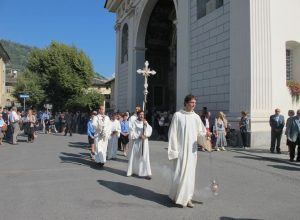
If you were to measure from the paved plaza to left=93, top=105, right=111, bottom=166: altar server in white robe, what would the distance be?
0.38 meters

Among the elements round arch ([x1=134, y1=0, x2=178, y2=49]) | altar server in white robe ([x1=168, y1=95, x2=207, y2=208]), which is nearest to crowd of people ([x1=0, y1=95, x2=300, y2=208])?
altar server in white robe ([x1=168, y1=95, x2=207, y2=208])

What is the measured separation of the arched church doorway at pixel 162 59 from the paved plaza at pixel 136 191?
18726mm

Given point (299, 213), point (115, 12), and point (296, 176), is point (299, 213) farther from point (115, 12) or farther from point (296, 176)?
point (115, 12)

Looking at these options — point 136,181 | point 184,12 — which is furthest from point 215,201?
point 184,12

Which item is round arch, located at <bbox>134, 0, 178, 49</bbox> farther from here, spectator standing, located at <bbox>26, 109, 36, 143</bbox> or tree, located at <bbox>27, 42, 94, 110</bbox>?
tree, located at <bbox>27, 42, 94, 110</bbox>

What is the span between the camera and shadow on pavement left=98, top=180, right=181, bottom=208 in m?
6.76

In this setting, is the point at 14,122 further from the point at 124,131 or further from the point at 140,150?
the point at 140,150

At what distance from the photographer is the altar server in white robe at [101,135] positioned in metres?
10.8

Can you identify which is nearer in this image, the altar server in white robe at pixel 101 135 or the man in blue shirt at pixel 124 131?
the altar server in white robe at pixel 101 135

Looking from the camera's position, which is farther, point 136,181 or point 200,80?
point 200,80

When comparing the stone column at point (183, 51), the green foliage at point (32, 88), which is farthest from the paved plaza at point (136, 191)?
the green foliage at point (32, 88)

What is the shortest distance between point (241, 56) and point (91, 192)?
10662mm

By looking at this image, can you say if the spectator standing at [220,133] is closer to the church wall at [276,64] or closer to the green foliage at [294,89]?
the church wall at [276,64]

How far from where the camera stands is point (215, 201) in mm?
6777
